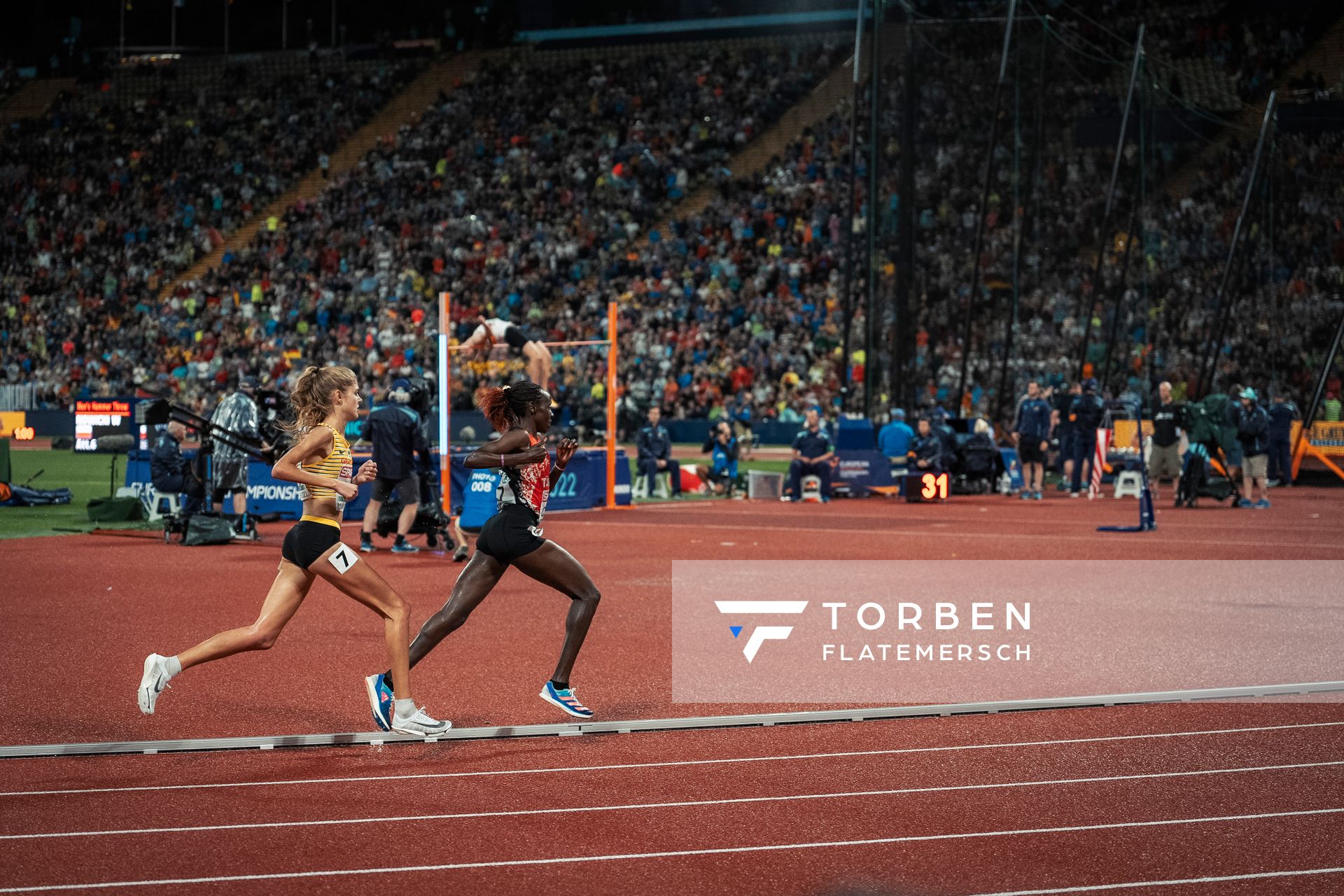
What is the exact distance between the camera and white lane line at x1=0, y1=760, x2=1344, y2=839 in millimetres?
5609

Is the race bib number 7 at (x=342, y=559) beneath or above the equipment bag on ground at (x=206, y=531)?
above

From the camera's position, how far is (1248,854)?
5.37 meters

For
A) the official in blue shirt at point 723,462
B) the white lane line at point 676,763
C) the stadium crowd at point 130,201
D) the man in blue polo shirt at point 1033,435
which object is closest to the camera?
the white lane line at point 676,763

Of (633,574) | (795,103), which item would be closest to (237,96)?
(795,103)

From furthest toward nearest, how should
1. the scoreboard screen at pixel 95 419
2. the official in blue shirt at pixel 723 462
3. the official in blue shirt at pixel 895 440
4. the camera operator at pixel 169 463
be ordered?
1. the official in blue shirt at pixel 895 440
2. the official in blue shirt at pixel 723 462
3. the camera operator at pixel 169 463
4. the scoreboard screen at pixel 95 419

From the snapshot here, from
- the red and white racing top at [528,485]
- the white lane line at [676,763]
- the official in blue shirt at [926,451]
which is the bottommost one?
the white lane line at [676,763]

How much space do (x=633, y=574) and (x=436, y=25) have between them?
140 ft

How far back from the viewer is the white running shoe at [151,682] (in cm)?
697

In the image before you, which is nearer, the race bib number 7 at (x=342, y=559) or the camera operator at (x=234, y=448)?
the race bib number 7 at (x=342, y=559)

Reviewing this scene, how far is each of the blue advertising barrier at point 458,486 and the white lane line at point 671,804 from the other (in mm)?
11022

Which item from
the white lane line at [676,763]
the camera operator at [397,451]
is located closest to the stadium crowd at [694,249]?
the camera operator at [397,451]

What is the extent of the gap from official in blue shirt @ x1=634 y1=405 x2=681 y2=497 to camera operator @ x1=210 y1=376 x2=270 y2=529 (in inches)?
330

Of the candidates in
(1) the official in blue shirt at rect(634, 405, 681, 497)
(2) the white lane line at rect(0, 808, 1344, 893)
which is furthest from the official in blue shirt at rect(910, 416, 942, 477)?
(2) the white lane line at rect(0, 808, 1344, 893)

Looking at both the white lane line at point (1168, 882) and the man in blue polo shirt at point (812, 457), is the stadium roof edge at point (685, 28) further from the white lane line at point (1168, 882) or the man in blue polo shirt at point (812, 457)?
the white lane line at point (1168, 882)
